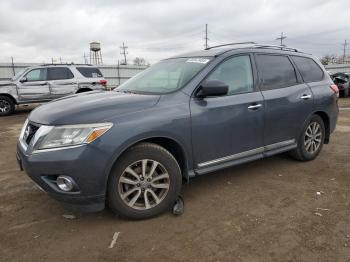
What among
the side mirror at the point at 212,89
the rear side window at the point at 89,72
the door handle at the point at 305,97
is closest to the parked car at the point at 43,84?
the rear side window at the point at 89,72

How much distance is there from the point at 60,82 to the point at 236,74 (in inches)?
405

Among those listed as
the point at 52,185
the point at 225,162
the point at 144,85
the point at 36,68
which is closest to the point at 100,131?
the point at 52,185

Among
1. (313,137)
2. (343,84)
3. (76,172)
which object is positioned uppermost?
(343,84)

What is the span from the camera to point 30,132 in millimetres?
3330

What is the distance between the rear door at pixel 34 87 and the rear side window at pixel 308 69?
1029 centimetres

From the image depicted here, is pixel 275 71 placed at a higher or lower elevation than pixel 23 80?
lower

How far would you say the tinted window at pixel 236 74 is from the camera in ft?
12.8

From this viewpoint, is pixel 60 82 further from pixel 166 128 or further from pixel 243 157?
pixel 166 128

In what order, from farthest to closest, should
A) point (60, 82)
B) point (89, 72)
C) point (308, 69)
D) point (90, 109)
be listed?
point (89, 72)
point (60, 82)
point (308, 69)
point (90, 109)

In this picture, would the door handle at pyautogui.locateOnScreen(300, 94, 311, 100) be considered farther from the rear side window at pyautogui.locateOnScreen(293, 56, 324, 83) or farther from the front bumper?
the front bumper

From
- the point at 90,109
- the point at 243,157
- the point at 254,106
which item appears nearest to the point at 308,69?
the point at 254,106

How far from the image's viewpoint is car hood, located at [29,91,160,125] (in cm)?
305

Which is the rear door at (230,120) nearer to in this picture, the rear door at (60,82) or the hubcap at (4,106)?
the rear door at (60,82)

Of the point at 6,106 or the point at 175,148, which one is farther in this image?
the point at 6,106
